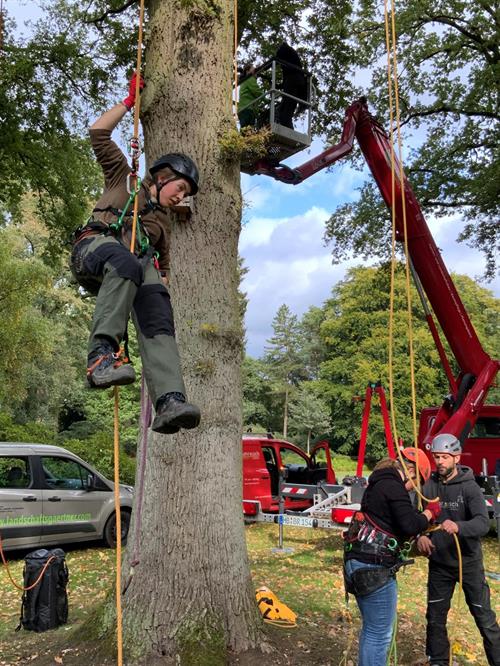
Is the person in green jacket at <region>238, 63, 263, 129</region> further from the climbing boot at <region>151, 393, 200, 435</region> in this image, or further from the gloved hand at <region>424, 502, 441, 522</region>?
the climbing boot at <region>151, 393, 200, 435</region>

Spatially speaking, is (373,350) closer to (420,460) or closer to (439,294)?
(439,294)

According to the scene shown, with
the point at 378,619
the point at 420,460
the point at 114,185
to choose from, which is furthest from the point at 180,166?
the point at 378,619

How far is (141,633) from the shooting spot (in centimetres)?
432

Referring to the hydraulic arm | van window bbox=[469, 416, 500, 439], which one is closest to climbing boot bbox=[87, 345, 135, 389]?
the hydraulic arm

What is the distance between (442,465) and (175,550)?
7.67 ft

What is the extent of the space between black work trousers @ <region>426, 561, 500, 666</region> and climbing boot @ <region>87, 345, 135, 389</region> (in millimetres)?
3436

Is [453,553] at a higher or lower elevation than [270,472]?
lower

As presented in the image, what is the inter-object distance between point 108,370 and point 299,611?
14.3ft

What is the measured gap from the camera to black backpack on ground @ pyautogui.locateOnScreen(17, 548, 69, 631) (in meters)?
5.79

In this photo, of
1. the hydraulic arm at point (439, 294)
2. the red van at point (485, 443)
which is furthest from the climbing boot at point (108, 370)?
the red van at point (485, 443)

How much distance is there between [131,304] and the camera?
3.17 m

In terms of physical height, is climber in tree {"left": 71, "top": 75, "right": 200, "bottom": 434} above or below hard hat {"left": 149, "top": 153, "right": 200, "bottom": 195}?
below

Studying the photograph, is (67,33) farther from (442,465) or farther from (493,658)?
(493,658)

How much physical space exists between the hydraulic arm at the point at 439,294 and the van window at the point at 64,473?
6.18m
